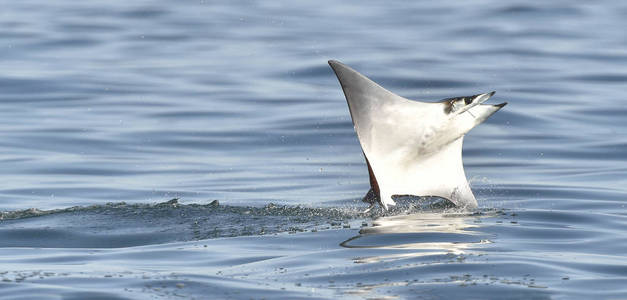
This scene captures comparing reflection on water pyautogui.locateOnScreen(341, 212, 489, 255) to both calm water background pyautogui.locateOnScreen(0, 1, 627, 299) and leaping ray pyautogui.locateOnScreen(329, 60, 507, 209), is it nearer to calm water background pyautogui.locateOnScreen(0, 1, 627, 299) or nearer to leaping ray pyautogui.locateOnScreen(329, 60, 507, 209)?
calm water background pyautogui.locateOnScreen(0, 1, 627, 299)

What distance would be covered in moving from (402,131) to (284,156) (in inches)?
196

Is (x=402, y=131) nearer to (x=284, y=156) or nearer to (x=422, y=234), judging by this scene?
(x=422, y=234)

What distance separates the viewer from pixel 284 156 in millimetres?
12953

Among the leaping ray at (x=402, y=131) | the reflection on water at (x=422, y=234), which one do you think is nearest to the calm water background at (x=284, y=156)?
A: the reflection on water at (x=422, y=234)

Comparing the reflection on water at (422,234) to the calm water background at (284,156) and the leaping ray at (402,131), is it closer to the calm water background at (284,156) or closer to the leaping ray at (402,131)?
the calm water background at (284,156)

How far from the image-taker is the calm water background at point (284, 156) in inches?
261

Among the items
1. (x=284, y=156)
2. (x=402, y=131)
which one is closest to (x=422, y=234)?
(x=402, y=131)

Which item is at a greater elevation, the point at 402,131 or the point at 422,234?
the point at 402,131

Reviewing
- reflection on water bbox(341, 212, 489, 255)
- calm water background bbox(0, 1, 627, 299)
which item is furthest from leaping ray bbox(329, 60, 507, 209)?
calm water background bbox(0, 1, 627, 299)

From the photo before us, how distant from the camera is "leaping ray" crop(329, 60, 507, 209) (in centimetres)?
793

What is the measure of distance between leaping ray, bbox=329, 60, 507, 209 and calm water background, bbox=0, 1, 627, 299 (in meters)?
0.33

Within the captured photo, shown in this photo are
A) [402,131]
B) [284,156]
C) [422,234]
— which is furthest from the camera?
[284,156]

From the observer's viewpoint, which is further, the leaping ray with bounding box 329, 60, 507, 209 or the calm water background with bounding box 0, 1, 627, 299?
the leaping ray with bounding box 329, 60, 507, 209

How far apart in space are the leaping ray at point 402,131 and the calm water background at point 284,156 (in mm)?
328
